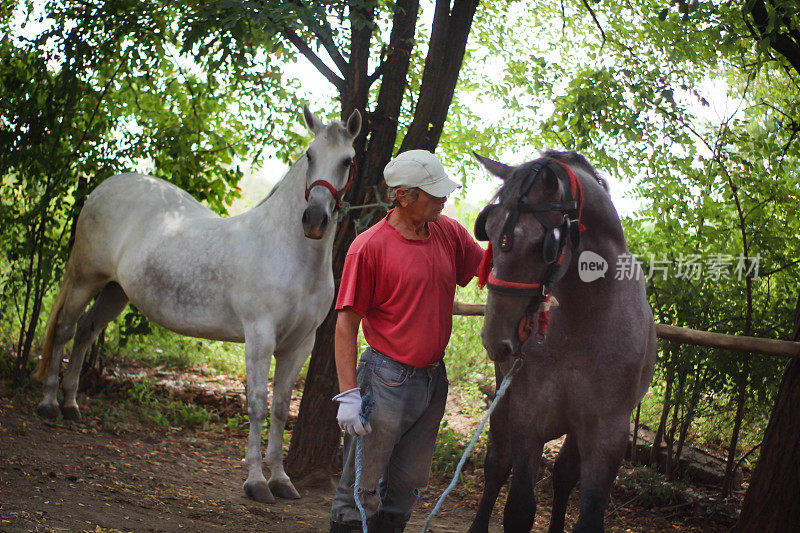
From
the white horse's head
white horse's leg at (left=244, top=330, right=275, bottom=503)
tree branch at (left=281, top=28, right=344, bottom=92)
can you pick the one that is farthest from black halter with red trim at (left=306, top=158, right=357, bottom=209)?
tree branch at (left=281, top=28, right=344, bottom=92)

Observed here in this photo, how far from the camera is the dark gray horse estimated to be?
238cm

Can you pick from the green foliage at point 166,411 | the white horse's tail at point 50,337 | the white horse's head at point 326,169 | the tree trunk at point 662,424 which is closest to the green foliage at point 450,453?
the tree trunk at point 662,424

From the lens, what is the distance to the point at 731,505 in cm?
468

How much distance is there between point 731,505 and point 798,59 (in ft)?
9.42

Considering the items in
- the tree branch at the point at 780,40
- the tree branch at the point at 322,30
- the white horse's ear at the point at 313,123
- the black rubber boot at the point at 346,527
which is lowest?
the black rubber boot at the point at 346,527

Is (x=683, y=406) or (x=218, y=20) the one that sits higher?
(x=218, y=20)

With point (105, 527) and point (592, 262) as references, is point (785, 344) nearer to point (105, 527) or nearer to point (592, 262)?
point (592, 262)

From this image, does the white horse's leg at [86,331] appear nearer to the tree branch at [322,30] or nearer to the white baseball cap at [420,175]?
A: the tree branch at [322,30]

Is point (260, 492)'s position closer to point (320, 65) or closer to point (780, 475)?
point (780, 475)

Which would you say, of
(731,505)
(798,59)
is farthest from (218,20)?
(731,505)

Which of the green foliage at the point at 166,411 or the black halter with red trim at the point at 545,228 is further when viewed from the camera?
the green foliage at the point at 166,411

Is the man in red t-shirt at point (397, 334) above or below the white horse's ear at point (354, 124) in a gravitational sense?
below

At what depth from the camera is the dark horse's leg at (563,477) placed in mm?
3402

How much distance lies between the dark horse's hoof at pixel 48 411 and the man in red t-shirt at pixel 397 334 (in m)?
3.74
